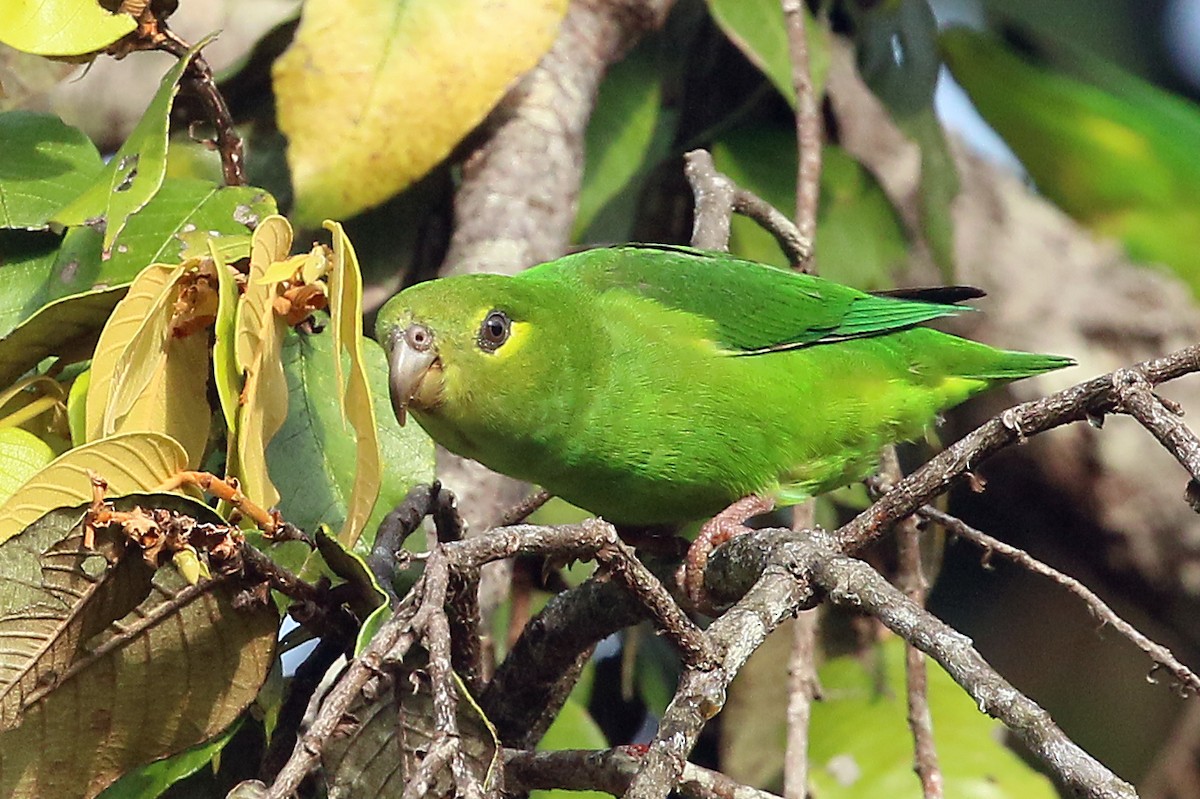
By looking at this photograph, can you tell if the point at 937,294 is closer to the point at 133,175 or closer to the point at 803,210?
the point at 803,210

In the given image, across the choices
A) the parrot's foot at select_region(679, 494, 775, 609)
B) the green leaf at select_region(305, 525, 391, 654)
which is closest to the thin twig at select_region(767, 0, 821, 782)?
the parrot's foot at select_region(679, 494, 775, 609)

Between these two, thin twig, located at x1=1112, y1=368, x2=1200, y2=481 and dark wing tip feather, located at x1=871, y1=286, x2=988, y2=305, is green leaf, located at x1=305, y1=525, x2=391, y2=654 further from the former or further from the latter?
dark wing tip feather, located at x1=871, y1=286, x2=988, y2=305

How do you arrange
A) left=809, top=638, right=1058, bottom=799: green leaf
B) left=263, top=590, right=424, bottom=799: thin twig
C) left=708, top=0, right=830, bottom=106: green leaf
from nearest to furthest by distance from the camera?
left=263, top=590, right=424, bottom=799: thin twig → left=809, top=638, right=1058, bottom=799: green leaf → left=708, top=0, right=830, bottom=106: green leaf

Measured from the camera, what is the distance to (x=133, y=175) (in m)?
1.81

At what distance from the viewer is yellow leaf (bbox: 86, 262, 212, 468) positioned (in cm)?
159

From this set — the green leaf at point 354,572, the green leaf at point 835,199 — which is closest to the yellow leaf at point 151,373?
the green leaf at point 354,572

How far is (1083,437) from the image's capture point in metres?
4.66

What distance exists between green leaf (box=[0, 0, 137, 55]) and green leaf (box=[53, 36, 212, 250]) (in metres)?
0.10

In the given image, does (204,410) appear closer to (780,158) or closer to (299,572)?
(299,572)

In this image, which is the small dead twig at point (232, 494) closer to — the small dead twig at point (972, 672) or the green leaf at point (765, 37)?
the small dead twig at point (972, 672)

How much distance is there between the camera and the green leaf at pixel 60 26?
1784 millimetres

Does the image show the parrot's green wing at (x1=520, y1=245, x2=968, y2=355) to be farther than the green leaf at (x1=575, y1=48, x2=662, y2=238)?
No

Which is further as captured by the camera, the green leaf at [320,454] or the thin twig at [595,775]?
the green leaf at [320,454]

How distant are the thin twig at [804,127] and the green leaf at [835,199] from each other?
1.95ft
